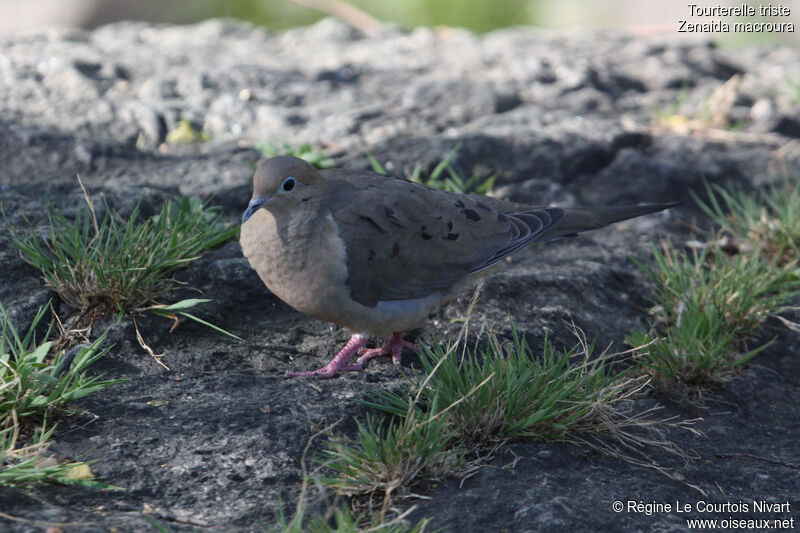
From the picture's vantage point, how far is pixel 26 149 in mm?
4406

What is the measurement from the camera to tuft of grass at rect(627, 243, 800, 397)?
326 centimetres

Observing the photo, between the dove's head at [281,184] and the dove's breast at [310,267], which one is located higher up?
the dove's head at [281,184]

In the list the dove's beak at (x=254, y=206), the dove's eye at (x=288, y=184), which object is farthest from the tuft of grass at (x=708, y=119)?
the dove's beak at (x=254, y=206)

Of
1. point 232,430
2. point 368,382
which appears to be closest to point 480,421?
point 368,382

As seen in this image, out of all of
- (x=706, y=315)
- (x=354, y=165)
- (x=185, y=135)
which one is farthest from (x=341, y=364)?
(x=185, y=135)

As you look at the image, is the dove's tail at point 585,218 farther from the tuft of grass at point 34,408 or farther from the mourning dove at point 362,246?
the tuft of grass at point 34,408

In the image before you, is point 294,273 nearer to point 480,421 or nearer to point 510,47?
point 480,421

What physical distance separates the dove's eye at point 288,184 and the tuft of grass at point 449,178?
1.21 meters

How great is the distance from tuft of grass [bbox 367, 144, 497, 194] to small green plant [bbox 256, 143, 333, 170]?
265mm

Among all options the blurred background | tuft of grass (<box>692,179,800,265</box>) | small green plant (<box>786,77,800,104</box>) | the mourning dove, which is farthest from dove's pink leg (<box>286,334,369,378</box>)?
the blurred background

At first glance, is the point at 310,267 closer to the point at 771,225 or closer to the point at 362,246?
the point at 362,246

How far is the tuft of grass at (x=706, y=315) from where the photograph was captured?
3260mm

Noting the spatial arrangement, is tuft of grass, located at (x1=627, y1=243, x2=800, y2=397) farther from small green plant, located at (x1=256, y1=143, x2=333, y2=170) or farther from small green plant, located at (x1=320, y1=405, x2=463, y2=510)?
small green plant, located at (x1=256, y1=143, x2=333, y2=170)

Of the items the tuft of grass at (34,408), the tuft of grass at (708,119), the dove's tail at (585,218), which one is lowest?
the tuft of grass at (34,408)
